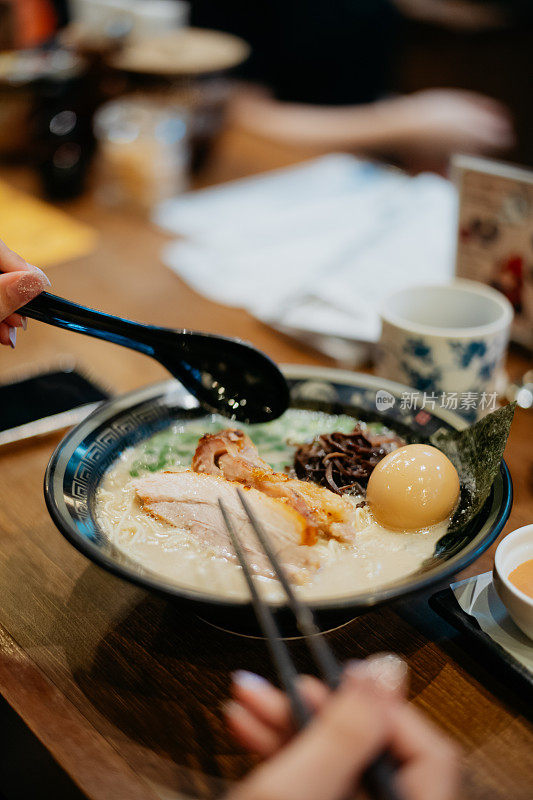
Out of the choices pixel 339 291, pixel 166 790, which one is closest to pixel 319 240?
pixel 339 291

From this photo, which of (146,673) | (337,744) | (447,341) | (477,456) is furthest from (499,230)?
(337,744)

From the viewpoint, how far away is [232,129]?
11.1ft

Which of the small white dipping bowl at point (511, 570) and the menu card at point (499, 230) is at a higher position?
the menu card at point (499, 230)

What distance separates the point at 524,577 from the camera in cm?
101

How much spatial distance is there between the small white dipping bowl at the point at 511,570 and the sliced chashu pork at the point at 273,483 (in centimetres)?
20

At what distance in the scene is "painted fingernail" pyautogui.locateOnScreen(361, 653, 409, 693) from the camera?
3.15 feet

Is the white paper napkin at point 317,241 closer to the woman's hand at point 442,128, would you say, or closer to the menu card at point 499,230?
the menu card at point 499,230

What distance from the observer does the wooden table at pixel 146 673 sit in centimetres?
87

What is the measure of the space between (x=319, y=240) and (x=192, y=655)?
166 centimetres

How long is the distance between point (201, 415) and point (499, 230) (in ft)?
2.70

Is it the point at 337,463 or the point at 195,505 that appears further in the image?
the point at 337,463

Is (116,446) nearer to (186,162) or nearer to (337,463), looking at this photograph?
(337,463)

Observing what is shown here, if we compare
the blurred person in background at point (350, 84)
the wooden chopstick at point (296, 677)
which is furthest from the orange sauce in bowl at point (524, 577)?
the blurred person in background at point (350, 84)

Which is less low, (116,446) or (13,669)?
(116,446)
